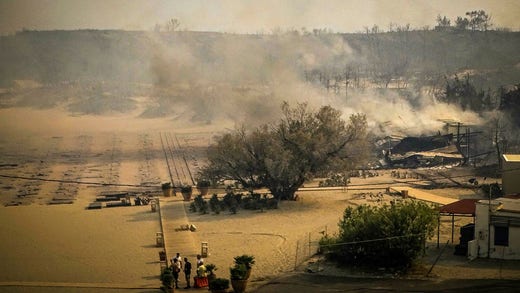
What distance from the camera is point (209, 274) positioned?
23.6 metres

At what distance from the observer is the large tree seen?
116 ft

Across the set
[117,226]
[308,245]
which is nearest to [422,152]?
[117,226]

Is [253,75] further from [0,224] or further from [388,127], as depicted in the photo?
[0,224]

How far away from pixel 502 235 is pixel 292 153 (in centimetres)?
1226

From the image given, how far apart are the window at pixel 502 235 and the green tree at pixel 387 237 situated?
171cm

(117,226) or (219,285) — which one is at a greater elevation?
(117,226)

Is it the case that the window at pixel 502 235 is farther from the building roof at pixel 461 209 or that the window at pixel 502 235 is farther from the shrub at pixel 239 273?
the shrub at pixel 239 273

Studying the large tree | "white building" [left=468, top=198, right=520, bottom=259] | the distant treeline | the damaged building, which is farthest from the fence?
the distant treeline

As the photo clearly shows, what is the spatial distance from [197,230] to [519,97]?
27.1 metres

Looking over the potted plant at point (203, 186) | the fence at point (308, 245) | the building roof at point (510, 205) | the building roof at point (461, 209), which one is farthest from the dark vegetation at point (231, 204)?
the building roof at point (510, 205)

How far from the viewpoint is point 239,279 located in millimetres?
22781

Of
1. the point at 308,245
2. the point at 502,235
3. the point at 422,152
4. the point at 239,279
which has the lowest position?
the point at 239,279

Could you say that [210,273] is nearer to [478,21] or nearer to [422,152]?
[422,152]

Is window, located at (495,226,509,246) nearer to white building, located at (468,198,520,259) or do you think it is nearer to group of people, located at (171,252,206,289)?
white building, located at (468,198,520,259)
